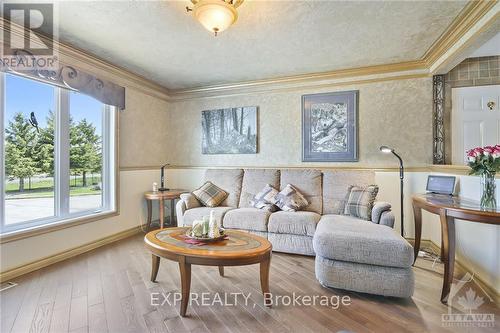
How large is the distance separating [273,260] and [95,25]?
10.2 feet

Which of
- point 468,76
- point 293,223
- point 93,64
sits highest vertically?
point 93,64

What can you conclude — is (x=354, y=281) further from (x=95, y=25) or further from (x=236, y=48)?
(x=95, y=25)

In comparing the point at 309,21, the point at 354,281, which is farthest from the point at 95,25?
the point at 354,281

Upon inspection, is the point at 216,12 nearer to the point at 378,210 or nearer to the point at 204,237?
the point at 204,237

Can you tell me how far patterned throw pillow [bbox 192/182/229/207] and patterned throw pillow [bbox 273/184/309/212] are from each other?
2.88 ft

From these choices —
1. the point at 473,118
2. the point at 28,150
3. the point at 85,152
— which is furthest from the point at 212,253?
the point at 473,118

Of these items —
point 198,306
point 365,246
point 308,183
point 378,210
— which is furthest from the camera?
point 308,183

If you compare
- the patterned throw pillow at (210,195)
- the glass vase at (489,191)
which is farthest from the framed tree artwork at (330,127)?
the glass vase at (489,191)

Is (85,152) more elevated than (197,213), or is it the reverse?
(85,152)

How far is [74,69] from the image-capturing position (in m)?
2.78

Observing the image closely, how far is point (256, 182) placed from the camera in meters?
3.72

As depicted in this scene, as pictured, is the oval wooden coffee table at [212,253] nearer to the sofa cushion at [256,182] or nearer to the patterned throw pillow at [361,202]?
the patterned throw pillow at [361,202]

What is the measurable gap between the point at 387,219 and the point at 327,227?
0.69 meters

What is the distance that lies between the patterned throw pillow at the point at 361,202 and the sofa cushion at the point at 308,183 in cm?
42
